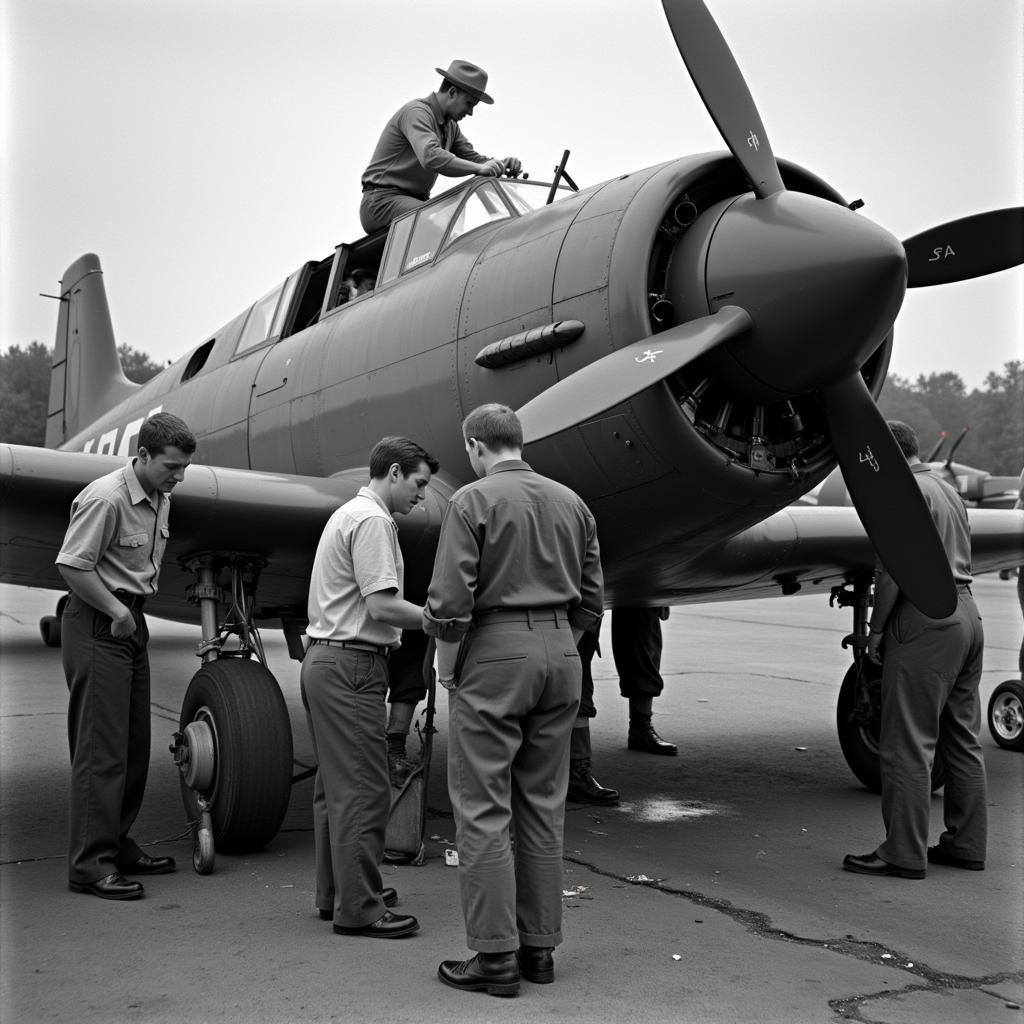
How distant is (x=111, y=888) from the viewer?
159 inches

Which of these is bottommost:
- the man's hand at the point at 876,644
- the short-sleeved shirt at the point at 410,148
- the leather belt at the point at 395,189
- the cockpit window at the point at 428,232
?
the man's hand at the point at 876,644

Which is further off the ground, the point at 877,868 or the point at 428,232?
the point at 428,232

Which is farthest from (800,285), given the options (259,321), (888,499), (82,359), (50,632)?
(50,632)

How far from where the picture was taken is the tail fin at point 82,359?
489 inches

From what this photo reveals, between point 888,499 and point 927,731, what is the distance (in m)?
0.99

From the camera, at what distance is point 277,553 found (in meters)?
5.30

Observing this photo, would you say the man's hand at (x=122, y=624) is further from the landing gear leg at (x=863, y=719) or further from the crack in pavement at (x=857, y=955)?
the landing gear leg at (x=863, y=719)

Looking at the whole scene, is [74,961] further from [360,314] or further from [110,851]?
[360,314]

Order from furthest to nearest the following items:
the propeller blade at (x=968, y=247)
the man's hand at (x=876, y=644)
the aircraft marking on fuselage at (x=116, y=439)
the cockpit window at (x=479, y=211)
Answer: the aircraft marking on fuselage at (x=116, y=439) → the cockpit window at (x=479, y=211) → the propeller blade at (x=968, y=247) → the man's hand at (x=876, y=644)

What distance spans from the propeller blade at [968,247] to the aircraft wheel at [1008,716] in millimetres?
3406

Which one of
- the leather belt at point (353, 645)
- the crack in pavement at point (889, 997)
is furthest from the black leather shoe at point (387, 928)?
the crack in pavement at point (889, 997)

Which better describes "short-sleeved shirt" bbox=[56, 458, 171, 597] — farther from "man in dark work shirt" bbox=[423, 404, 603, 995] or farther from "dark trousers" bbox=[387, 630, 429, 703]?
"man in dark work shirt" bbox=[423, 404, 603, 995]

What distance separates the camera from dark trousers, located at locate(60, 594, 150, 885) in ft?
13.5

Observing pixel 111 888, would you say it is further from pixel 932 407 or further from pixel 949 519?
pixel 932 407
